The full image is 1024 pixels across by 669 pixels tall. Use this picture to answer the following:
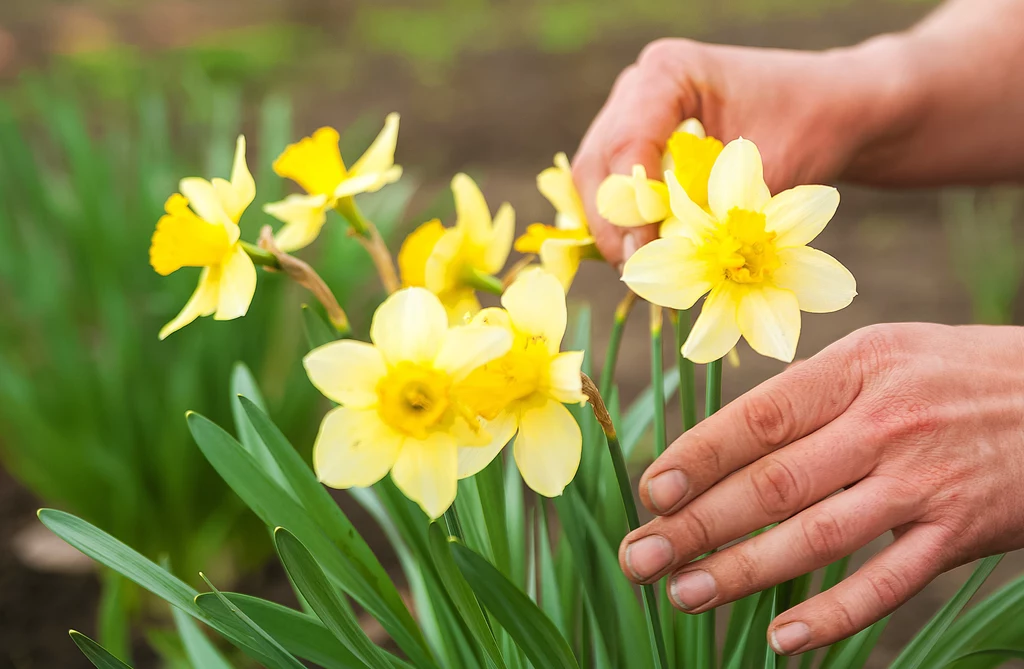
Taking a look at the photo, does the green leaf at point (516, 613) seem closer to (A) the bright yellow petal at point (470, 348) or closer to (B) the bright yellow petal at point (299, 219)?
(A) the bright yellow petal at point (470, 348)

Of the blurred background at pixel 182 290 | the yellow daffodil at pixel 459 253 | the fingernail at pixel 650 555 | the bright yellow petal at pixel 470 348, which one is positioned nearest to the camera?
the bright yellow petal at pixel 470 348

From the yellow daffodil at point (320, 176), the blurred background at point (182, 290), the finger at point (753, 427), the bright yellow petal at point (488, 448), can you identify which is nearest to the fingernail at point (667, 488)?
the finger at point (753, 427)

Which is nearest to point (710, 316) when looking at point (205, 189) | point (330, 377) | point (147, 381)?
point (330, 377)

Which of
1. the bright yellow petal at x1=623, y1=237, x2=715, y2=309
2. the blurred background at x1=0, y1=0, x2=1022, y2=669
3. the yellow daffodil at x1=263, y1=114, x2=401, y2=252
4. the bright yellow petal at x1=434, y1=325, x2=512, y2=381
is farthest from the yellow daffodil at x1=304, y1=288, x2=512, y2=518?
the blurred background at x1=0, y1=0, x2=1022, y2=669

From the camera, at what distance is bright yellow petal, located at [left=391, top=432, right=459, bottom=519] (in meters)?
0.48

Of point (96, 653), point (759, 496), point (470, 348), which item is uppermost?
point (470, 348)

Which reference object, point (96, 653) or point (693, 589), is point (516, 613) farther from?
point (96, 653)

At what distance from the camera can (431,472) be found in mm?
478

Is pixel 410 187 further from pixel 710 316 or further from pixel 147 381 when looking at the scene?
pixel 710 316

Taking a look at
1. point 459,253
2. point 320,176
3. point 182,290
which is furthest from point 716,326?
point 182,290

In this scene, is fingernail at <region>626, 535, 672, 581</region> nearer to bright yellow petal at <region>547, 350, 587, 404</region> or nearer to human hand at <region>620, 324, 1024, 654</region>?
human hand at <region>620, 324, 1024, 654</region>

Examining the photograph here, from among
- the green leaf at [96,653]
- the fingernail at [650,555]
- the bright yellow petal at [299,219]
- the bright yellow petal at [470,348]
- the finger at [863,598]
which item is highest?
the bright yellow petal at [299,219]

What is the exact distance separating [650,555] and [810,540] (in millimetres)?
100

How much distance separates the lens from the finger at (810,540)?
1.79 feet
